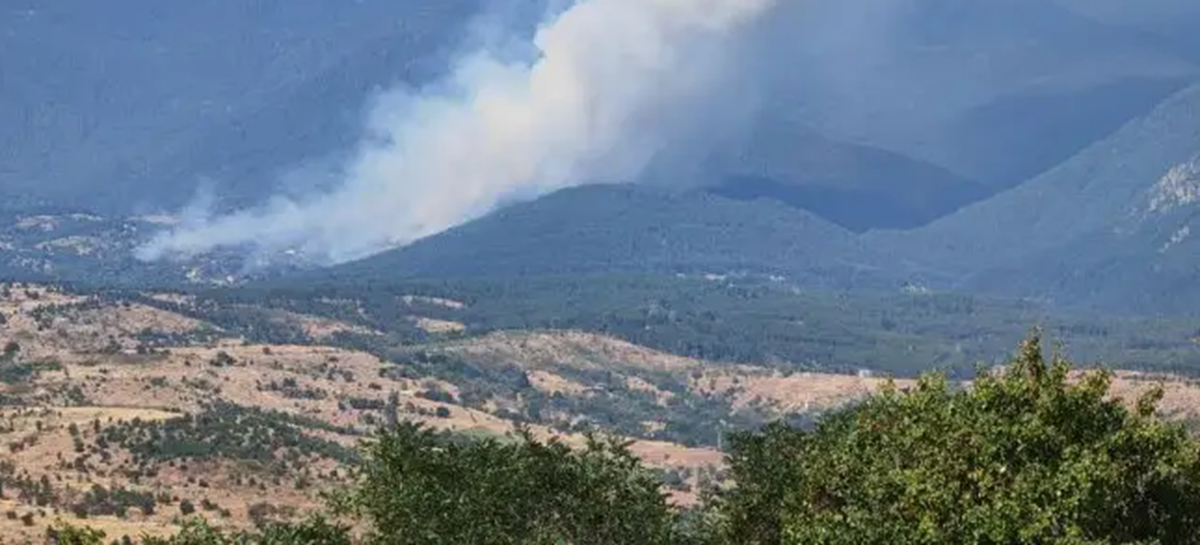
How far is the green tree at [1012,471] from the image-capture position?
52688mm

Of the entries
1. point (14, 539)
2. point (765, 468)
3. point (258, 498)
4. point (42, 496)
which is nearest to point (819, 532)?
point (765, 468)

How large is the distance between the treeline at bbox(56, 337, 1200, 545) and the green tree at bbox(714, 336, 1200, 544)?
78 millimetres

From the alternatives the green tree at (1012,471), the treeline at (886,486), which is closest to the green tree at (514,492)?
the treeline at (886,486)

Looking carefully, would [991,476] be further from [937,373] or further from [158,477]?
[158,477]

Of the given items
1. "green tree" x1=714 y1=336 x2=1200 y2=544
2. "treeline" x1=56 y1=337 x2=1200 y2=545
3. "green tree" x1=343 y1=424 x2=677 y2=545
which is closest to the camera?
"green tree" x1=714 y1=336 x2=1200 y2=544

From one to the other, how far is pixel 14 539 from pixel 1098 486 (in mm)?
78076

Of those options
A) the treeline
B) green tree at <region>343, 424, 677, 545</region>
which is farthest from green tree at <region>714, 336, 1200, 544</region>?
green tree at <region>343, 424, 677, 545</region>

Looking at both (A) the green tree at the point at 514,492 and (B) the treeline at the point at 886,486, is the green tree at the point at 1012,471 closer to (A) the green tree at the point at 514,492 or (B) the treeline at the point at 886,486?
(B) the treeline at the point at 886,486

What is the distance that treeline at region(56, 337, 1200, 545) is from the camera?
2126 inches

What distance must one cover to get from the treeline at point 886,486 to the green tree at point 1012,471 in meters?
0.08

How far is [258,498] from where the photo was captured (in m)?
155

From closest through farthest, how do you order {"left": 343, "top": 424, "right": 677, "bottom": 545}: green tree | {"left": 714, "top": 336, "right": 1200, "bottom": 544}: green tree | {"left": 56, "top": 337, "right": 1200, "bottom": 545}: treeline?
{"left": 714, "top": 336, "right": 1200, "bottom": 544}: green tree
{"left": 56, "top": 337, "right": 1200, "bottom": 545}: treeline
{"left": 343, "top": 424, "right": 677, "bottom": 545}: green tree

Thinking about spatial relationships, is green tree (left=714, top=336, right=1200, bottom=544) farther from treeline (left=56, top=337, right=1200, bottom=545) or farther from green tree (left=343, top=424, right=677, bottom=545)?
green tree (left=343, top=424, right=677, bottom=545)

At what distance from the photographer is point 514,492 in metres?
77.1
